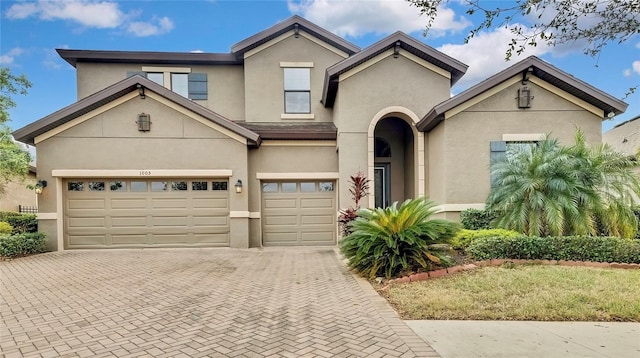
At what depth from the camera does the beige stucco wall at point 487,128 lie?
1091 cm

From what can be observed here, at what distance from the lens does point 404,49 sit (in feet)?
41.1

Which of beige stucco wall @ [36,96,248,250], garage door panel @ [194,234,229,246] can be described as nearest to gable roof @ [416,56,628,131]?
beige stucco wall @ [36,96,248,250]

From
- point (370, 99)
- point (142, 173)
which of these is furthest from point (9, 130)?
point (370, 99)

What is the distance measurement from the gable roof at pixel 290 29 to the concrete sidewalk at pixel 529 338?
1259 cm

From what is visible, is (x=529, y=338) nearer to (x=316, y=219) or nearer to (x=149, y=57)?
(x=316, y=219)

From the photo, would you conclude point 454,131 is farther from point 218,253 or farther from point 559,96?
point 218,253

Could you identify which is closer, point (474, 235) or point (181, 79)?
point (474, 235)

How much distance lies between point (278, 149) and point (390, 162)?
15.0 ft

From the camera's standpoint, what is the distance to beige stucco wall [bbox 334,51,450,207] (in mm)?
12523

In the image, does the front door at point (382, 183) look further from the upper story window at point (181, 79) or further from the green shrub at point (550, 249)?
the upper story window at point (181, 79)

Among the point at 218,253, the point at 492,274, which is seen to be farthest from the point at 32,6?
the point at 492,274

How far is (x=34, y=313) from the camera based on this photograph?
5.46m

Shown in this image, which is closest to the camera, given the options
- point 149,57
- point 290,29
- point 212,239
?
point 212,239

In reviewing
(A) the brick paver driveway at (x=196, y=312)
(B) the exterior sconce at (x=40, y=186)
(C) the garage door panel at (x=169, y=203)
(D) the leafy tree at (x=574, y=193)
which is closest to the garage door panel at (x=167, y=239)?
(C) the garage door panel at (x=169, y=203)
